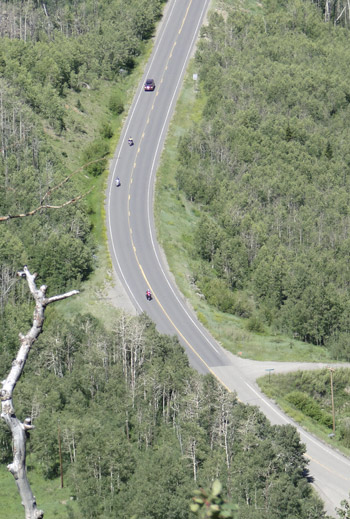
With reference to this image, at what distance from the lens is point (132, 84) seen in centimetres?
16125

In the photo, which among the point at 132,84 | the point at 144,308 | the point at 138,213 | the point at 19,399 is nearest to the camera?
the point at 19,399

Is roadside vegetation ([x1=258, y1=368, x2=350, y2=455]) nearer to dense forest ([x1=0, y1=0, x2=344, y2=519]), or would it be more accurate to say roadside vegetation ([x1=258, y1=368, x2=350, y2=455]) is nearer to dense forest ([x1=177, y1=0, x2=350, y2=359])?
dense forest ([x1=177, y1=0, x2=350, y2=359])

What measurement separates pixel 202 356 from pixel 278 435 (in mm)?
20643

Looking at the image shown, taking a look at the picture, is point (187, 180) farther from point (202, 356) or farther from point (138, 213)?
point (202, 356)

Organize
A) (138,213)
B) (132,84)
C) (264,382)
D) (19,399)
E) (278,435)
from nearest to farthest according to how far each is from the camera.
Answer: (278,435) < (19,399) < (264,382) < (138,213) < (132,84)

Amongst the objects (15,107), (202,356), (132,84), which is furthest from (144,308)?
(132,84)

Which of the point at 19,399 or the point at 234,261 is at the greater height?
the point at 234,261

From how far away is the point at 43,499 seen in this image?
7612 cm

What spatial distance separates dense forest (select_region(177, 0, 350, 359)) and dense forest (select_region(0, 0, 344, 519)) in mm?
308

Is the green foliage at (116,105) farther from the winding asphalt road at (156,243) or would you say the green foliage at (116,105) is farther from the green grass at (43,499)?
the green grass at (43,499)

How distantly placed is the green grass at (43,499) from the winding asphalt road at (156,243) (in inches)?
841

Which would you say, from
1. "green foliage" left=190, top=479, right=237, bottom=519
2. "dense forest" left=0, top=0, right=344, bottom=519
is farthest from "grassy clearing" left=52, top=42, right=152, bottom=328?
"green foliage" left=190, top=479, right=237, bottom=519

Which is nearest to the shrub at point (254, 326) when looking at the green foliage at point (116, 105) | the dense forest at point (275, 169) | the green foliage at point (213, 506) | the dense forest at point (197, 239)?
the dense forest at point (275, 169)

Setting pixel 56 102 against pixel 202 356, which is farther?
pixel 56 102
